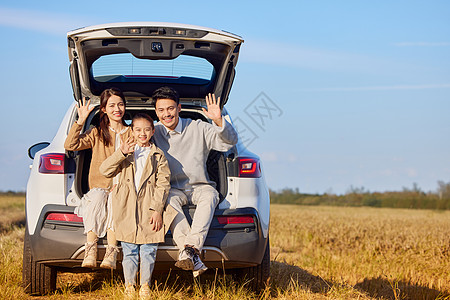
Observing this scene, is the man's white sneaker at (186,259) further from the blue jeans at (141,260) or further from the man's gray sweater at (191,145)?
the man's gray sweater at (191,145)

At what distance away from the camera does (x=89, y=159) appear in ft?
16.0

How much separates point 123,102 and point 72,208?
106 cm

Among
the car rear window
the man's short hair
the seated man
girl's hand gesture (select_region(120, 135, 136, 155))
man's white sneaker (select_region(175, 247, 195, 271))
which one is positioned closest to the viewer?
man's white sneaker (select_region(175, 247, 195, 271))

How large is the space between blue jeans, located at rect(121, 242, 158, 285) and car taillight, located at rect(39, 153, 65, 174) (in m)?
0.84

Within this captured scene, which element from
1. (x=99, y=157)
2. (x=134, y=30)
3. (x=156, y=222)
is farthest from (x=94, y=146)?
(x=134, y=30)

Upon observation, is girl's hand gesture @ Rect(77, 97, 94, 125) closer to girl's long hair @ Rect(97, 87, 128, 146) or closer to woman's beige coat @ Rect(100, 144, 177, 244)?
girl's long hair @ Rect(97, 87, 128, 146)

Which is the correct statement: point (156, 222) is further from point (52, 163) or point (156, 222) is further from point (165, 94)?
point (165, 94)

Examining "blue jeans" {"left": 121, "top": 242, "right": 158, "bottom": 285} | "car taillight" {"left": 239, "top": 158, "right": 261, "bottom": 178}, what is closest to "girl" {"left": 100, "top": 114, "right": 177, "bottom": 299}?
"blue jeans" {"left": 121, "top": 242, "right": 158, "bottom": 285}

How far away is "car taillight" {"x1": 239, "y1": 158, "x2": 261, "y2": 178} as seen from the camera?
15.0 ft

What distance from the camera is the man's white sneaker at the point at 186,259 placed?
407cm

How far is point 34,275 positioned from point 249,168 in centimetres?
208

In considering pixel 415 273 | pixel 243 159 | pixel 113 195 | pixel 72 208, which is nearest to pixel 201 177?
pixel 243 159

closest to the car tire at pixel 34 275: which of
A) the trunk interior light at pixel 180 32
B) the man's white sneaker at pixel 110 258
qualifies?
the man's white sneaker at pixel 110 258

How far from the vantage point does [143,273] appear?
4.23m
